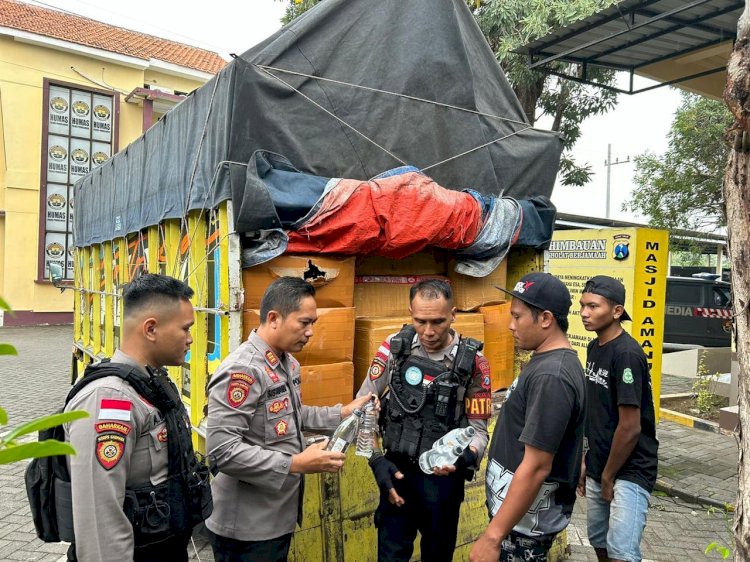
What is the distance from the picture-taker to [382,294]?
13.3 feet

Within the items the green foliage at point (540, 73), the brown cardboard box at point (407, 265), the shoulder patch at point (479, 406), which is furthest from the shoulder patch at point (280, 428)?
the green foliage at point (540, 73)

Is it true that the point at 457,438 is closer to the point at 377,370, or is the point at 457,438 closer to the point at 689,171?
the point at 377,370

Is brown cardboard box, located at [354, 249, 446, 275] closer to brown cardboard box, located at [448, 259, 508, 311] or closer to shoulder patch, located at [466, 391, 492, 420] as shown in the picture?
brown cardboard box, located at [448, 259, 508, 311]

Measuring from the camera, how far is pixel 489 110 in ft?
14.6

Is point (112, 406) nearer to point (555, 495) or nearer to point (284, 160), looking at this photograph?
point (555, 495)

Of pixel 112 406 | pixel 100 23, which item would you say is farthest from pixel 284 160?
pixel 100 23

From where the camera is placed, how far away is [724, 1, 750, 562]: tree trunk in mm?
1606

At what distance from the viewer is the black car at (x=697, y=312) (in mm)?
12367

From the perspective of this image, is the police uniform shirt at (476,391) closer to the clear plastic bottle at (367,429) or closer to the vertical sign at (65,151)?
the clear plastic bottle at (367,429)

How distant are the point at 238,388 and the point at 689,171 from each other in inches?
477

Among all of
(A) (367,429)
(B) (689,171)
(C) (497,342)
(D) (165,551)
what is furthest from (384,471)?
(B) (689,171)

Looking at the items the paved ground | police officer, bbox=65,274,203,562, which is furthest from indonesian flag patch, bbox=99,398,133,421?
the paved ground

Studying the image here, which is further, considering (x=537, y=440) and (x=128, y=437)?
(x=537, y=440)

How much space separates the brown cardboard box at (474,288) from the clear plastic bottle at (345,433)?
1738 mm
